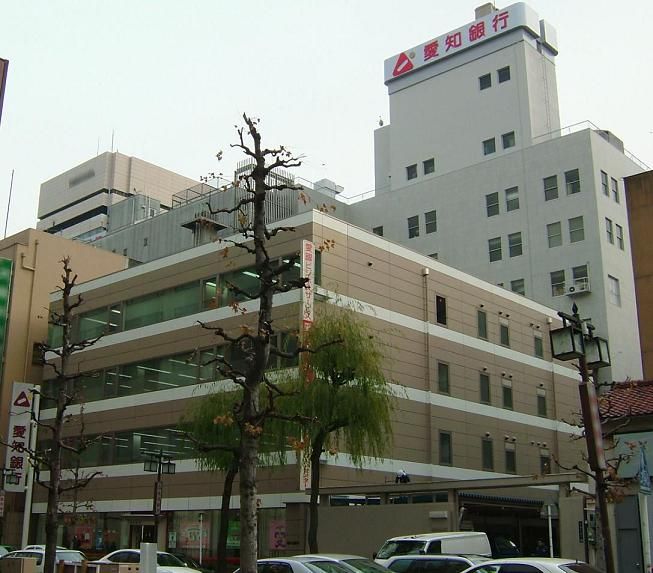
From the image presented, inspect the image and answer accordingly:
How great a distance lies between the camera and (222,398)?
31.6m

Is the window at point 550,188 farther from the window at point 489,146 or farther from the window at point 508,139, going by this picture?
the window at point 489,146

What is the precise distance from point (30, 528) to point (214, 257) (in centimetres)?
1981

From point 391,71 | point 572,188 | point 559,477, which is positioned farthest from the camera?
point 391,71

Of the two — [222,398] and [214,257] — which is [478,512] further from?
[214,257]

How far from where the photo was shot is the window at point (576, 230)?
54.7 metres

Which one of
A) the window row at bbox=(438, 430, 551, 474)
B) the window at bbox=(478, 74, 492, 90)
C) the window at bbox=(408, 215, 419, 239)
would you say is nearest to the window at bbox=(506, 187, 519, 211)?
the window at bbox=(408, 215, 419, 239)

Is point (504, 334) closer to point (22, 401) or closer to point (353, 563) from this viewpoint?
point (22, 401)

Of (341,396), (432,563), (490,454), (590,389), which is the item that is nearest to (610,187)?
(490,454)

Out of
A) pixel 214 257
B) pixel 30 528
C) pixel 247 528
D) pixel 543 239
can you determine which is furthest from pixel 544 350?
pixel 247 528

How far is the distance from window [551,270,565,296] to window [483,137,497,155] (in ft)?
38.3

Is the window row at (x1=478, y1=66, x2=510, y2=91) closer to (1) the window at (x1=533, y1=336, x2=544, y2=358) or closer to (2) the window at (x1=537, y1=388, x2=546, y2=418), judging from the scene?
(1) the window at (x1=533, y1=336, x2=544, y2=358)

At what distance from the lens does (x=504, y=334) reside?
153 feet

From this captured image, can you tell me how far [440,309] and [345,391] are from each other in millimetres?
14227

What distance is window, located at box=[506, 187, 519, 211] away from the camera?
5831 cm
